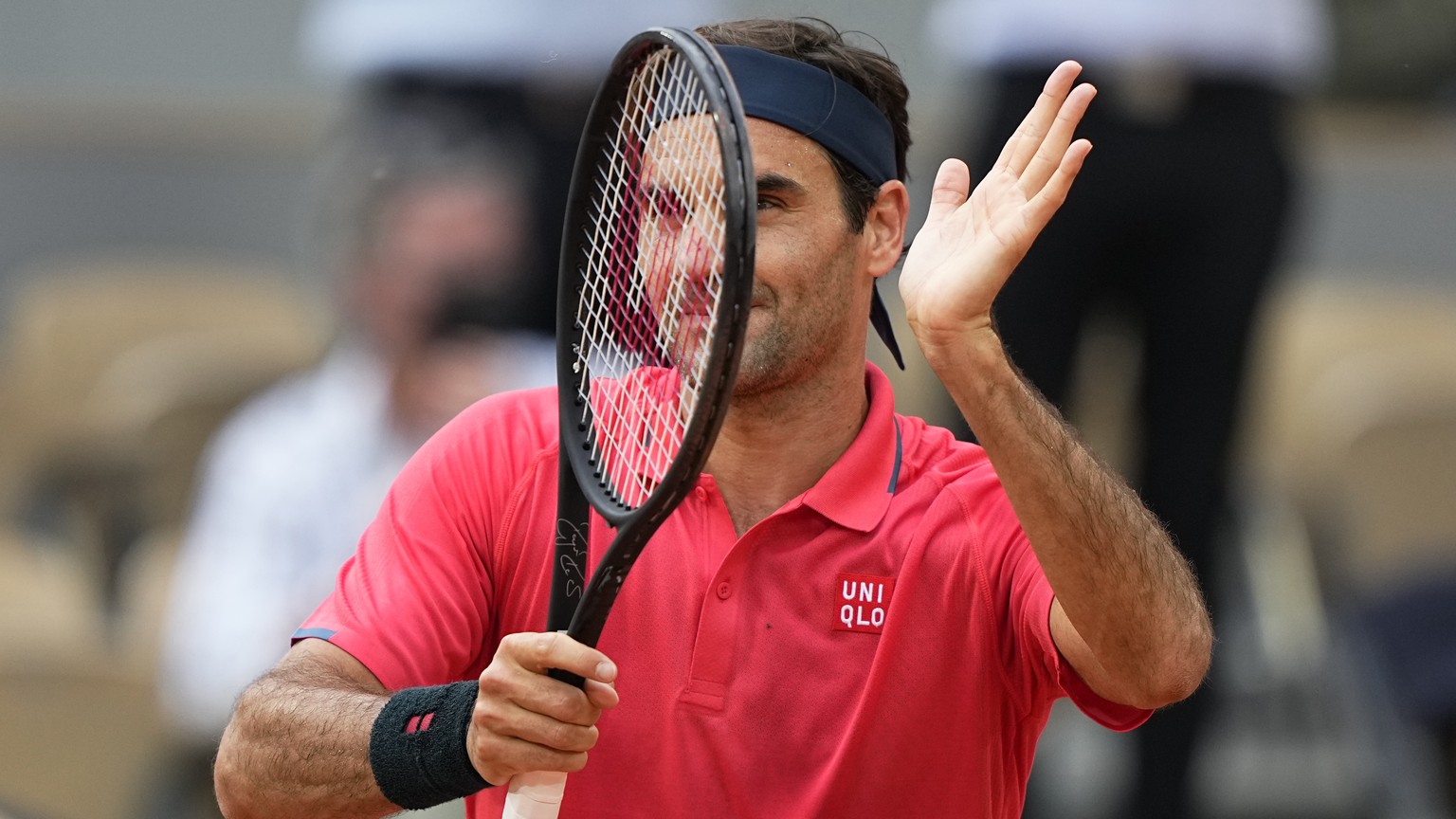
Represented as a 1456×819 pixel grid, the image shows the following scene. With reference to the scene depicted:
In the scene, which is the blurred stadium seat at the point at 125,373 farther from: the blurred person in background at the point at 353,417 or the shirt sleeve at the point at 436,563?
the shirt sleeve at the point at 436,563

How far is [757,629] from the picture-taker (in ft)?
8.10

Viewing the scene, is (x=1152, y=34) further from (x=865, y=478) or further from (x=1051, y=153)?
(x=1051, y=153)

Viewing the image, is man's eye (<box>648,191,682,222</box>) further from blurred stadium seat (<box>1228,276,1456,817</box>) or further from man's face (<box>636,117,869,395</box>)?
blurred stadium seat (<box>1228,276,1456,817</box>)

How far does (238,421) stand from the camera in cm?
473

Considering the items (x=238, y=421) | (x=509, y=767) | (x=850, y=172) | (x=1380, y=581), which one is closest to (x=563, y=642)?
(x=509, y=767)

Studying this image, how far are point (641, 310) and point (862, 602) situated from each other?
0.43 metres

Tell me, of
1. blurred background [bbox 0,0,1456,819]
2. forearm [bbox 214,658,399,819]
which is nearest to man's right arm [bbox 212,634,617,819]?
Result: forearm [bbox 214,658,399,819]

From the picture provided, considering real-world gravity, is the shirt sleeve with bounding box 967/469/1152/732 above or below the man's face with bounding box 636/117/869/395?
below

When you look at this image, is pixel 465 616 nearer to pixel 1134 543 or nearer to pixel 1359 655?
pixel 1134 543

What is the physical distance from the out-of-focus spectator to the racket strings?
2.53m

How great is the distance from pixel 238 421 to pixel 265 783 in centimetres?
255

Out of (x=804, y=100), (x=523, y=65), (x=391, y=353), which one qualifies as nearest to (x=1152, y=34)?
(x=523, y=65)

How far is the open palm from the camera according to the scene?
2.17m

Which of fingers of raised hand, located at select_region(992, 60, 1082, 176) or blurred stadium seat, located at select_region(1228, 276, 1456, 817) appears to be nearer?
fingers of raised hand, located at select_region(992, 60, 1082, 176)
